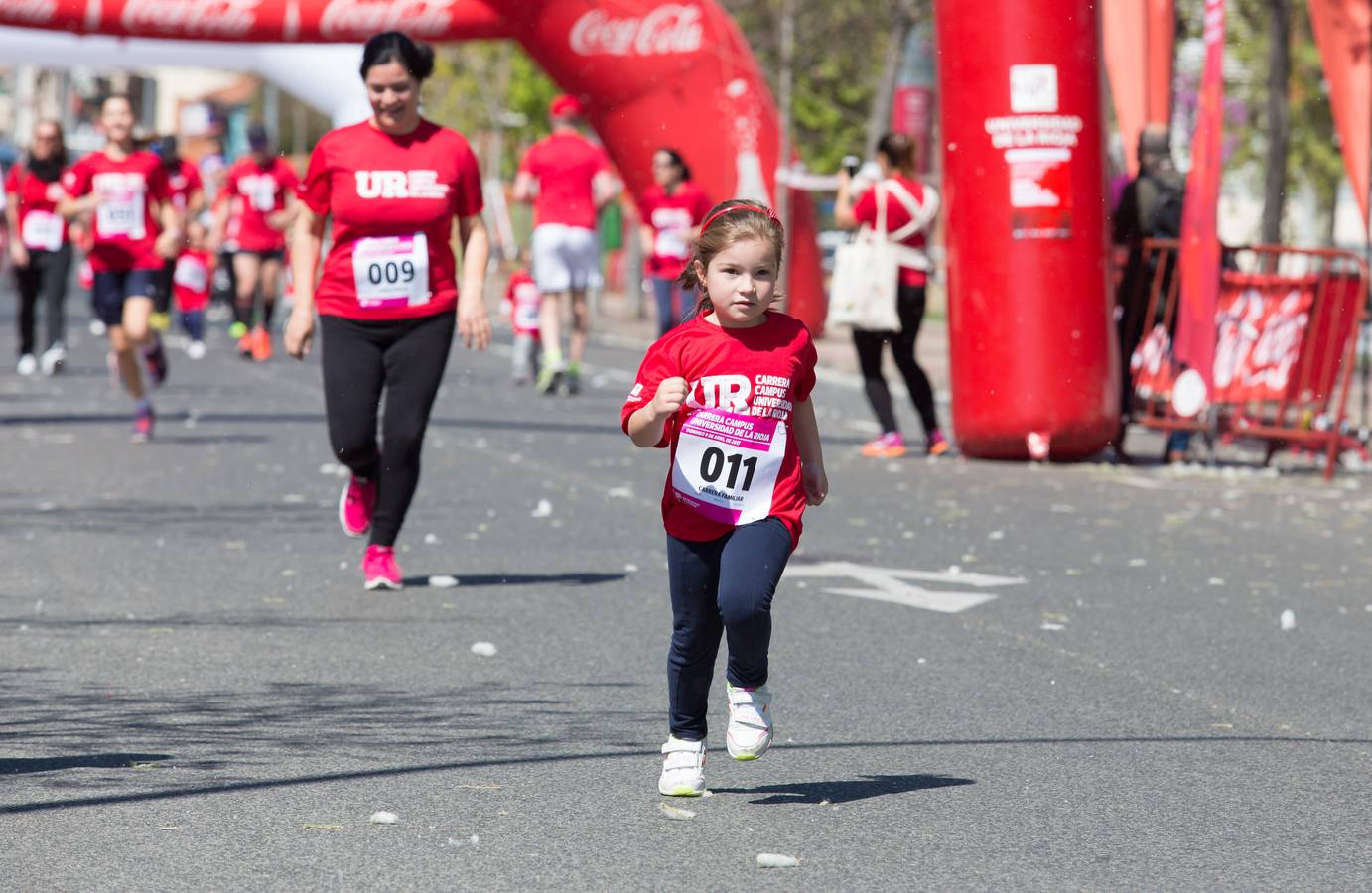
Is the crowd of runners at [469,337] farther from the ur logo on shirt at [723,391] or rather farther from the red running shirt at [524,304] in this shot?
the red running shirt at [524,304]

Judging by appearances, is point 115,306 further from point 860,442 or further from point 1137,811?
point 1137,811

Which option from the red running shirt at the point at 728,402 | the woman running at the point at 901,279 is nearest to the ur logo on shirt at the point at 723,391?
the red running shirt at the point at 728,402

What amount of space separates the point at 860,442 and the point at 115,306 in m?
4.50

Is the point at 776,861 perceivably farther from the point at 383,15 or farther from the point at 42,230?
the point at 383,15

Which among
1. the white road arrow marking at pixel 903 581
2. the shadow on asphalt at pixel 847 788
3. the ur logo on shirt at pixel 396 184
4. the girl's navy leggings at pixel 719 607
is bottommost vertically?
the white road arrow marking at pixel 903 581

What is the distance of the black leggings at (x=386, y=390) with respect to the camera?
8070mm

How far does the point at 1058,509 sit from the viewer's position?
11.1 m

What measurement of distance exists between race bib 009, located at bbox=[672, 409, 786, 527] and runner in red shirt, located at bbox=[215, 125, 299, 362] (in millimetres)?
16107

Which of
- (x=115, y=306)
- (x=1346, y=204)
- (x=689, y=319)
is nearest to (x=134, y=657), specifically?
(x=689, y=319)

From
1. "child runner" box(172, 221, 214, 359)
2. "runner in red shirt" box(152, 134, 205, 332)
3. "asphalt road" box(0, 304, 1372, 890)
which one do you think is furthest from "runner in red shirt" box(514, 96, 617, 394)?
"asphalt road" box(0, 304, 1372, 890)

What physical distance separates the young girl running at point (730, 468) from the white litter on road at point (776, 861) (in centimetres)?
51

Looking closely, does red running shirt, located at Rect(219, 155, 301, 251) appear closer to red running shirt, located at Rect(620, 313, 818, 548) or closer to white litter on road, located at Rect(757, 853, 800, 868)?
red running shirt, located at Rect(620, 313, 818, 548)

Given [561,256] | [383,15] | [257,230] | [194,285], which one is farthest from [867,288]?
[257,230]

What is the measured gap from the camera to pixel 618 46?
69.0 ft
